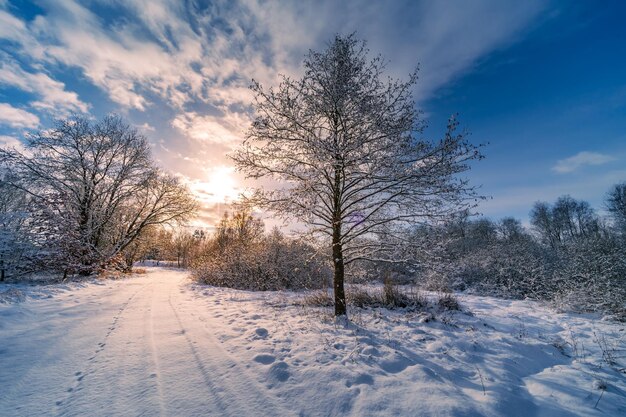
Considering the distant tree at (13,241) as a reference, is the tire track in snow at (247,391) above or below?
below

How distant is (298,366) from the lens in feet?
11.8

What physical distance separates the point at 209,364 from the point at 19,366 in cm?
242

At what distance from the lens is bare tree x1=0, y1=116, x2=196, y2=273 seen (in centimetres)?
1462

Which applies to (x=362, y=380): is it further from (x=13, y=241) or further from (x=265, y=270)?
(x=13, y=241)

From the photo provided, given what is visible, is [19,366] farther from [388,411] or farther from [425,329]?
[425,329]

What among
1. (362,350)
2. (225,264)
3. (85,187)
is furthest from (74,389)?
(85,187)

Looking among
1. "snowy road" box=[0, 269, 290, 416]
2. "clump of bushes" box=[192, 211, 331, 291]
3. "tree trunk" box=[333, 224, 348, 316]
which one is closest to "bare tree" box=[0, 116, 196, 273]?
"clump of bushes" box=[192, 211, 331, 291]

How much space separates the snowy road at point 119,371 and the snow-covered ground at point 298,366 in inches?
0.7

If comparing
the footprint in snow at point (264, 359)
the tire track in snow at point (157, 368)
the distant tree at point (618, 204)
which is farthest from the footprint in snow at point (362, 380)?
the distant tree at point (618, 204)

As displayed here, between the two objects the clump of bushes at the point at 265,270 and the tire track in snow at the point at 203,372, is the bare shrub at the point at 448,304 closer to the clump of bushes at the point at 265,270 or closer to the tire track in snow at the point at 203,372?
the tire track in snow at the point at 203,372

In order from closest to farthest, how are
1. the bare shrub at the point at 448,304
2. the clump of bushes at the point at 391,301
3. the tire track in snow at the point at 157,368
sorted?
the tire track in snow at the point at 157,368, the bare shrub at the point at 448,304, the clump of bushes at the point at 391,301

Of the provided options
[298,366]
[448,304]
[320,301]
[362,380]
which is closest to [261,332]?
[298,366]

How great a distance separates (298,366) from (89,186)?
20.3 metres

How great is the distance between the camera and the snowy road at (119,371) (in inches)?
101
